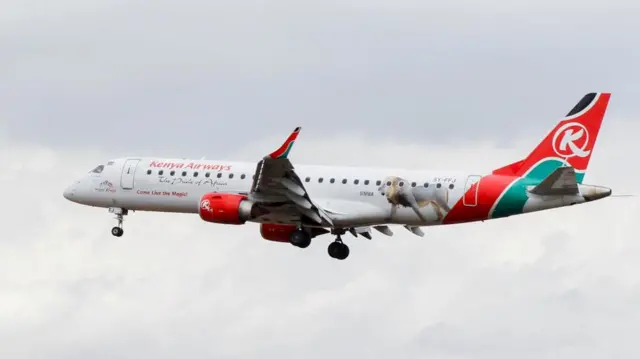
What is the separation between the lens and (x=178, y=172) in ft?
255

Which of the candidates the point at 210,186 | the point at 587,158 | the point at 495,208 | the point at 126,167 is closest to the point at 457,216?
the point at 495,208

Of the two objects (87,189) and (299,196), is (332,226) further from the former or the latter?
(87,189)

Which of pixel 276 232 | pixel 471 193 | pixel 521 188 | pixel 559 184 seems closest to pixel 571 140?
pixel 521 188

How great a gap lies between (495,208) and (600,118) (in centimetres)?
656

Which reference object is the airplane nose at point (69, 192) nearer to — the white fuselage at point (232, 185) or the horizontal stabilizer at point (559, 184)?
the white fuselage at point (232, 185)

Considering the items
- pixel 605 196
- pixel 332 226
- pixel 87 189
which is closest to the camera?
pixel 605 196

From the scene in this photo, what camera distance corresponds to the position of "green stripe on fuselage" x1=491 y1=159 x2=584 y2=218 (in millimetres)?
72000

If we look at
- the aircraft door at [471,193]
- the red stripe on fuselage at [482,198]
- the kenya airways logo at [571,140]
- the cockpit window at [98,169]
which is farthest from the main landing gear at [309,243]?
the kenya airways logo at [571,140]

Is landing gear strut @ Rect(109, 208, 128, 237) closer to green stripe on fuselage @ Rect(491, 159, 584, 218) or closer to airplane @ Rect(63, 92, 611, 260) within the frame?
airplane @ Rect(63, 92, 611, 260)

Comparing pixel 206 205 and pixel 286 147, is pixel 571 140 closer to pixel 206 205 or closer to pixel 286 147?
pixel 286 147

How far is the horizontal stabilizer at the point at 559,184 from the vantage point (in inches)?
2724

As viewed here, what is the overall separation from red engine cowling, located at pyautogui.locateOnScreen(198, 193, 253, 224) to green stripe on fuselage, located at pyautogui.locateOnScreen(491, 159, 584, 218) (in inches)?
457

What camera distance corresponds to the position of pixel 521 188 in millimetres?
72188

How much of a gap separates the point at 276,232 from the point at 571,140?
1557 cm
